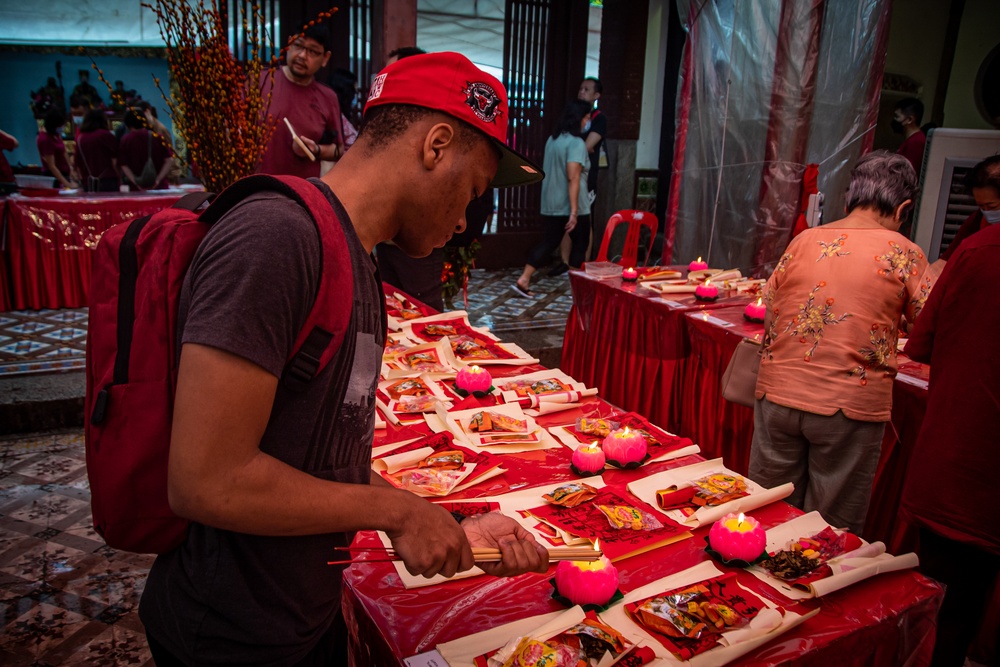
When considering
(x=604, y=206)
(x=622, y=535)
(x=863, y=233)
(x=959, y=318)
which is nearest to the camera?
(x=622, y=535)

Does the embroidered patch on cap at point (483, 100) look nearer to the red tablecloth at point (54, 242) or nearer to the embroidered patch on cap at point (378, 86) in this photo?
the embroidered patch on cap at point (378, 86)

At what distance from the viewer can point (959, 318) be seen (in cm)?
185

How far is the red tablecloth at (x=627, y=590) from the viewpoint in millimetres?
1112

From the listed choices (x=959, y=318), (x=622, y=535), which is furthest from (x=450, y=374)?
(x=959, y=318)

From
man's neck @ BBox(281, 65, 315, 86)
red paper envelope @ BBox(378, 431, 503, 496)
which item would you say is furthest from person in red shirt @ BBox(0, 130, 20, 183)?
red paper envelope @ BBox(378, 431, 503, 496)

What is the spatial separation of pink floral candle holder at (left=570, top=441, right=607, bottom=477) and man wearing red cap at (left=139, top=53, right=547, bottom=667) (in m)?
0.66

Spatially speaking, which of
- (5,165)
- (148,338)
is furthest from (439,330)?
(5,165)

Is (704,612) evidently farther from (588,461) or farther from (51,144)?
(51,144)

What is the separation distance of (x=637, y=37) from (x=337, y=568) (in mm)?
7861

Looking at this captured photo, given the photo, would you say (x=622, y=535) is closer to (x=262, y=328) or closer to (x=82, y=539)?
(x=262, y=328)

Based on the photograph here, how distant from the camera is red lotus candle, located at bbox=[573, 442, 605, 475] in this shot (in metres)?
1.67

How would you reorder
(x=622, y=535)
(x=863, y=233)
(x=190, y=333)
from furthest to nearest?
Answer: (x=863, y=233), (x=622, y=535), (x=190, y=333)

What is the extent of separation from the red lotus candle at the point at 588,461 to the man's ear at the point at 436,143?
987 mm

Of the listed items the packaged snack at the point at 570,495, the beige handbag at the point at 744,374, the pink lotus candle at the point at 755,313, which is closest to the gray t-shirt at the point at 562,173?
the pink lotus candle at the point at 755,313
